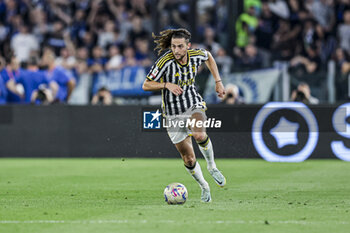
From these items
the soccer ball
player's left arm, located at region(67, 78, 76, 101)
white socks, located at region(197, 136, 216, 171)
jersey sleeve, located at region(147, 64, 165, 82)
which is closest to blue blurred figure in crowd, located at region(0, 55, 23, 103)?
player's left arm, located at region(67, 78, 76, 101)

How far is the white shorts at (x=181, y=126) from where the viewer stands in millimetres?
9172

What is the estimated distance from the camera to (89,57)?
21.7 meters

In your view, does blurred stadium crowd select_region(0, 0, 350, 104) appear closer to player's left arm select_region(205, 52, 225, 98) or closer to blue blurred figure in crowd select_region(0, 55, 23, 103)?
blue blurred figure in crowd select_region(0, 55, 23, 103)

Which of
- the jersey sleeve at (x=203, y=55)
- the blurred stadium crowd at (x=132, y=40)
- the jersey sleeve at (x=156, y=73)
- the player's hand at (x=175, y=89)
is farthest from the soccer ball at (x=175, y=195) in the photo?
the blurred stadium crowd at (x=132, y=40)

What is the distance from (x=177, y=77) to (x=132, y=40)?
12.6 m

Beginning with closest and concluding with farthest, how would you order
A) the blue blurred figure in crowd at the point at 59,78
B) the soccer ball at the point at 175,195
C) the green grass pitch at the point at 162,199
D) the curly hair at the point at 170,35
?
the green grass pitch at the point at 162,199, the soccer ball at the point at 175,195, the curly hair at the point at 170,35, the blue blurred figure in crowd at the point at 59,78

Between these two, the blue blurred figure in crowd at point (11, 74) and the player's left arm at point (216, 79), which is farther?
the blue blurred figure in crowd at point (11, 74)

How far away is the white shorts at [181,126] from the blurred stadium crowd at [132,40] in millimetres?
7724

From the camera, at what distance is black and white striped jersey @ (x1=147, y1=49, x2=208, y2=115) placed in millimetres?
9180

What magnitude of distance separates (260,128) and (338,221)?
27.8 ft

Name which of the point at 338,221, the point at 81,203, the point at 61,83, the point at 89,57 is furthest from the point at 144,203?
the point at 89,57

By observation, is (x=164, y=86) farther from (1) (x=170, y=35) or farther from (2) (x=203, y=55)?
(2) (x=203, y=55)

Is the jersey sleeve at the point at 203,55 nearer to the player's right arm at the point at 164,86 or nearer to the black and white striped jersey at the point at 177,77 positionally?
the black and white striped jersey at the point at 177,77

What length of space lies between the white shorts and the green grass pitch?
817 mm
